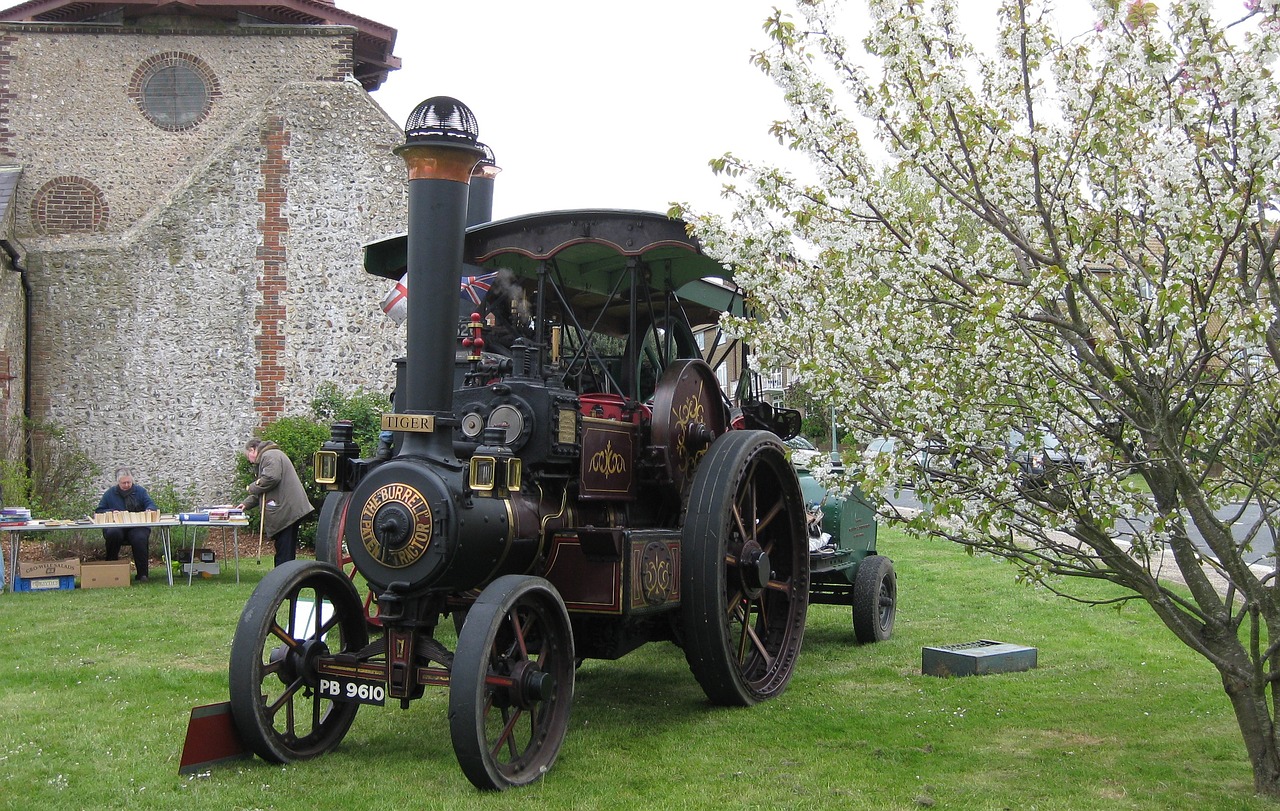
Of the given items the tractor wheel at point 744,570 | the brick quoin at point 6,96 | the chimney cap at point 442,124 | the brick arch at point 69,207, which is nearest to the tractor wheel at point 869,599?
the tractor wheel at point 744,570

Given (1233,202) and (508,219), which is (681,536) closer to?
(508,219)

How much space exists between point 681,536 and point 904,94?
7.47 feet

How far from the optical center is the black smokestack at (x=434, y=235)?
439 cm

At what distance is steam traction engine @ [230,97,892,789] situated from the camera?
171 inches

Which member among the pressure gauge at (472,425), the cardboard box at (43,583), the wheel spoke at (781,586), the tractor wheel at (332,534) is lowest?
the cardboard box at (43,583)

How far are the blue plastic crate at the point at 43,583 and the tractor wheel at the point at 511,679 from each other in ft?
21.8

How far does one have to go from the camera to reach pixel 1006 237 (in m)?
4.27

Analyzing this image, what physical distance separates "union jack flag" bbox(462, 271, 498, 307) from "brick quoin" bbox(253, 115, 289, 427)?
8136 millimetres

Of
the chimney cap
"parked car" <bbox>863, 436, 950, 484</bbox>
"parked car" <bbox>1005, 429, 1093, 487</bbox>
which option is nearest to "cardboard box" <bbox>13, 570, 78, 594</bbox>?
the chimney cap

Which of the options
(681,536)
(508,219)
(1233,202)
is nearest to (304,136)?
(508,219)

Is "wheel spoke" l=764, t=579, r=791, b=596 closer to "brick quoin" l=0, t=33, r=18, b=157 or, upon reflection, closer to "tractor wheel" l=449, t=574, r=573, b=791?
"tractor wheel" l=449, t=574, r=573, b=791

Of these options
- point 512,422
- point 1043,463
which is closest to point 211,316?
point 512,422

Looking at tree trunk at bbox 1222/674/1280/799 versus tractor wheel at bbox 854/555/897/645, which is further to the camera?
Result: tractor wheel at bbox 854/555/897/645

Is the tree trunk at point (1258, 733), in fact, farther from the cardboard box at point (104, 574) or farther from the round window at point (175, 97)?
the round window at point (175, 97)
